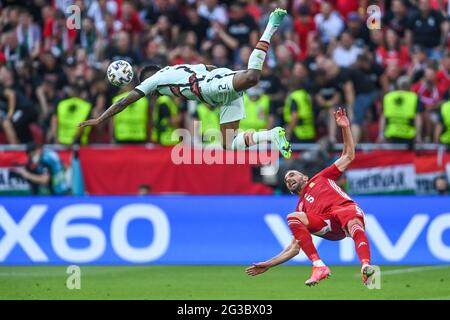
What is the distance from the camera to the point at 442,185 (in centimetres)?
2238

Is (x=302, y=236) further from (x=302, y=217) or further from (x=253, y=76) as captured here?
(x=253, y=76)

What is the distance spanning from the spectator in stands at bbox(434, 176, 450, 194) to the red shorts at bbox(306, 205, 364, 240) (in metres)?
7.00

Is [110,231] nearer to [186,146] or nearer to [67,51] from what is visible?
[186,146]

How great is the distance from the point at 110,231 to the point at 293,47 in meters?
7.71

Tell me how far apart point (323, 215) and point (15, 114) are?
10.5 meters

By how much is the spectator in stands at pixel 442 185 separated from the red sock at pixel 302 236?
756 centimetres

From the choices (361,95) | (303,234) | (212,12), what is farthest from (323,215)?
(212,12)

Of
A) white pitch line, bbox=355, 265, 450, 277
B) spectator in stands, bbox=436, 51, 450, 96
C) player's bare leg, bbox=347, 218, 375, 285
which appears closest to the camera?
player's bare leg, bbox=347, 218, 375, 285

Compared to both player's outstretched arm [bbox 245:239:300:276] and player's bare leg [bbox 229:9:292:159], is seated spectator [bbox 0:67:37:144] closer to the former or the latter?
player's bare leg [bbox 229:9:292:159]

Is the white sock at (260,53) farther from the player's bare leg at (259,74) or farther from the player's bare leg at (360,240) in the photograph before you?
the player's bare leg at (360,240)

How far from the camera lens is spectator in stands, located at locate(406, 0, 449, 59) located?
2577 cm

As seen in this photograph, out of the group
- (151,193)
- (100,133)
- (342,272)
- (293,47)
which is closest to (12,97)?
(100,133)

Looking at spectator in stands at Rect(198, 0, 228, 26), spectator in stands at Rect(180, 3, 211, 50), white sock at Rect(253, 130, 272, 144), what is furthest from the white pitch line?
spectator in stands at Rect(198, 0, 228, 26)

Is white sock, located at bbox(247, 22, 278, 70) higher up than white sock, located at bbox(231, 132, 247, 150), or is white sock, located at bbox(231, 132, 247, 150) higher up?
white sock, located at bbox(247, 22, 278, 70)
